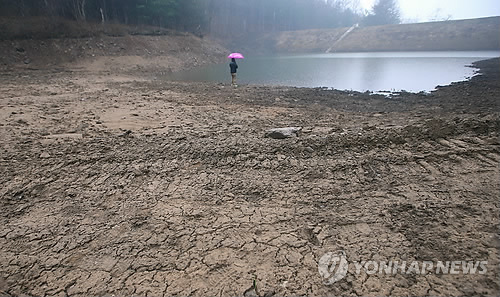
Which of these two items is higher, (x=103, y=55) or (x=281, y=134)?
(x=103, y=55)

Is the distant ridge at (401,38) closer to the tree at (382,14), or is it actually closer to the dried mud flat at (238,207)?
the tree at (382,14)

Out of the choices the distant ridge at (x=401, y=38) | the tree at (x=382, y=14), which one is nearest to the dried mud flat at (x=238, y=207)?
the distant ridge at (x=401, y=38)

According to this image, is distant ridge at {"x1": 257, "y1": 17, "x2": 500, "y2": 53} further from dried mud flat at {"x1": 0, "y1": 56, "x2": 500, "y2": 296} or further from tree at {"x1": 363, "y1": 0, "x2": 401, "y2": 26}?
dried mud flat at {"x1": 0, "y1": 56, "x2": 500, "y2": 296}

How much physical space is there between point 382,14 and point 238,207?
270 ft

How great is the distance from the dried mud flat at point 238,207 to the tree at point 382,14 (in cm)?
7762

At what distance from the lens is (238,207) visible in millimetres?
3014

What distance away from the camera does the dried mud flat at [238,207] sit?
2.17 m

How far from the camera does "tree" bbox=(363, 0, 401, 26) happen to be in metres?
69.8

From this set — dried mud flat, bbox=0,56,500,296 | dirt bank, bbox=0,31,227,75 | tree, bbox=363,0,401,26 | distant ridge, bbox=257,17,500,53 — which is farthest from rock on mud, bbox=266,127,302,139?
tree, bbox=363,0,401,26

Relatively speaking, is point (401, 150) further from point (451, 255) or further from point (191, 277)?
point (191, 277)

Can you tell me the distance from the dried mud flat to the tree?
255 feet

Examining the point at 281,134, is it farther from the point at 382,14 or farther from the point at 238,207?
the point at 382,14

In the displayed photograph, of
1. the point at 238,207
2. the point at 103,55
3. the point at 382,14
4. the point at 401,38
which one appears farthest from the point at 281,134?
the point at 382,14

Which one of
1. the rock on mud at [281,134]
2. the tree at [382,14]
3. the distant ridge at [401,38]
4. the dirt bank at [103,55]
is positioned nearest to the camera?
the rock on mud at [281,134]
